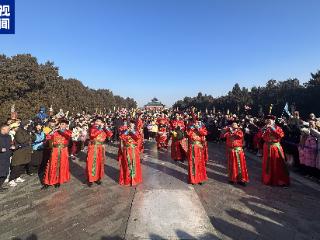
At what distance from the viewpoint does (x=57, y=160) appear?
8.15m

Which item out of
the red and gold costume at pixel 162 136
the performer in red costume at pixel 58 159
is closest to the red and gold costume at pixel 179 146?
the red and gold costume at pixel 162 136

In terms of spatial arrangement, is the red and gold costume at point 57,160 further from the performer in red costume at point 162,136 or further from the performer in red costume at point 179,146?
the performer in red costume at point 162,136

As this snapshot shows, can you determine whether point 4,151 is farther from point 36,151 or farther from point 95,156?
point 95,156

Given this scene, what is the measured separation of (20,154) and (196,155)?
17.5ft

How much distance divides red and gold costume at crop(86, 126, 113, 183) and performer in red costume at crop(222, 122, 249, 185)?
3.56m

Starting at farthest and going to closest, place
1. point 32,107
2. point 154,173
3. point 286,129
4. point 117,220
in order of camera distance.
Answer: point 32,107, point 286,129, point 154,173, point 117,220

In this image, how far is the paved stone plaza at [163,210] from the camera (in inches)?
204

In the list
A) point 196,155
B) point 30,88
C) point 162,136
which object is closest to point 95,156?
point 196,155

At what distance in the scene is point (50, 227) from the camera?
5488mm

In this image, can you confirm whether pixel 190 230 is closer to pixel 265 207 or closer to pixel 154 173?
pixel 265 207

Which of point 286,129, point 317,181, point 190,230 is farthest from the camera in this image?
point 286,129

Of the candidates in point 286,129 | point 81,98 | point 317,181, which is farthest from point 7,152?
point 81,98

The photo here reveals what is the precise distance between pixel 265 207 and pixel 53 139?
570cm

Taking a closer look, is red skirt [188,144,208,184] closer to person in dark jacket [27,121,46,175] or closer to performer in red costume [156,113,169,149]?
person in dark jacket [27,121,46,175]
